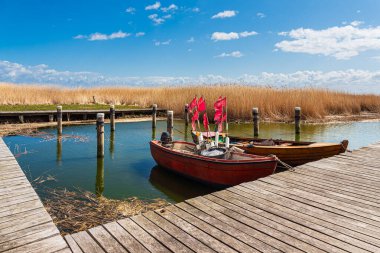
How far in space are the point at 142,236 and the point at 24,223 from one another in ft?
5.22

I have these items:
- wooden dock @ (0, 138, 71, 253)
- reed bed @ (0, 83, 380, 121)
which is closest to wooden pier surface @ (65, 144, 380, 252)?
wooden dock @ (0, 138, 71, 253)

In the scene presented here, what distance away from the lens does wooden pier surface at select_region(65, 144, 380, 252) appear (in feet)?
11.6

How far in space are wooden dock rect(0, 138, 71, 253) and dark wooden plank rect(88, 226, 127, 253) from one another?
0.35 meters

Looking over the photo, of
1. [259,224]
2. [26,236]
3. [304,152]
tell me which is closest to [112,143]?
[304,152]

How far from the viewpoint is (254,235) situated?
379 centimetres

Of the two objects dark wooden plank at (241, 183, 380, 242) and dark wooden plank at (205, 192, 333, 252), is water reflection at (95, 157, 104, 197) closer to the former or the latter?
dark wooden plank at (241, 183, 380, 242)

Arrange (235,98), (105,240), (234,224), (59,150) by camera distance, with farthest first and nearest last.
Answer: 1. (235,98)
2. (59,150)
3. (234,224)
4. (105,240)

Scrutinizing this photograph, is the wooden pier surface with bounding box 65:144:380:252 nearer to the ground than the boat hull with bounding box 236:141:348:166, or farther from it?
nearer to the ground

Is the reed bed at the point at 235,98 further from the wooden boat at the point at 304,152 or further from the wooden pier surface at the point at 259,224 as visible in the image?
the wooden pier surface at the point at 259,224

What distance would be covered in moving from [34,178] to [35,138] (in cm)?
645

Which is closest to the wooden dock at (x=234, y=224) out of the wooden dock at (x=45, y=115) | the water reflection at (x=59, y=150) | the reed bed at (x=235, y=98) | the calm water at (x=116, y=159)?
the calm water at (x=116, y=159)

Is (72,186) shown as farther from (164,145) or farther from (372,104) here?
(372,104)

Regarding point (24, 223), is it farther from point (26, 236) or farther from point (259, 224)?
point (259, 224)

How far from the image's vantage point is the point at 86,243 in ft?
11.6
